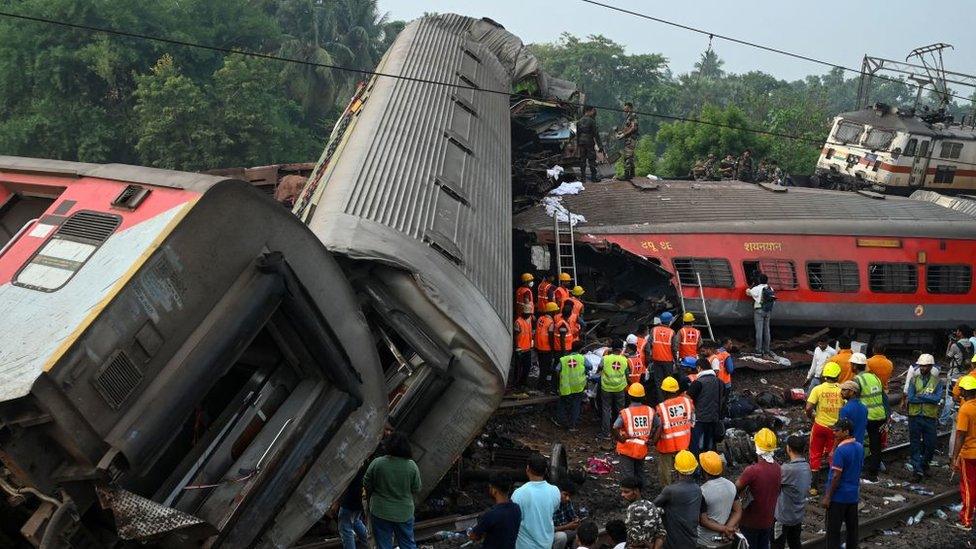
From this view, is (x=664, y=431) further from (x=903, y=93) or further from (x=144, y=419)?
(x=903, y=93)

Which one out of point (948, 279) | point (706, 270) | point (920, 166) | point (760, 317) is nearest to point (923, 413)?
point (760, 317)

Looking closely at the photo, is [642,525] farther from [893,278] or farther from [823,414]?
[893,278]

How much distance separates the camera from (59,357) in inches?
187

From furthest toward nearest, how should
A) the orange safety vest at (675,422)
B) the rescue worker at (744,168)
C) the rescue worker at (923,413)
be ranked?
1. the rescue worker at (744,168)
2. the rescue worker at (923,413)
3. the orange safety vest at (675,422)

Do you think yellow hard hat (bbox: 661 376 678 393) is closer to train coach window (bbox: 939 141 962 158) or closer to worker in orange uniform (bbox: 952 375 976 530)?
worker in orange uniform (bbox: 952 375 976 530)

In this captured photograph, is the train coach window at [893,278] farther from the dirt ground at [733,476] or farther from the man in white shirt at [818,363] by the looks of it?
the man in white shirt at [818,363]

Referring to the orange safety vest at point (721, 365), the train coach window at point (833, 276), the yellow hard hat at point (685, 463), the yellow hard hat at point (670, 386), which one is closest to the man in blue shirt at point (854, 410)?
the yellow hard hat at point (670, 386)

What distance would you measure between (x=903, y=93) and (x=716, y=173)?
9223 centimetres

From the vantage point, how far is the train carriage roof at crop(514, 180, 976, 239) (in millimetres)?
15305

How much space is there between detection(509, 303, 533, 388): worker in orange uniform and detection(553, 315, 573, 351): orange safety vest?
0.99ft

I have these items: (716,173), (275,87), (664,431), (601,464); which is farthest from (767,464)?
(275,87)

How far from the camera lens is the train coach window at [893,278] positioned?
1590 centimetres

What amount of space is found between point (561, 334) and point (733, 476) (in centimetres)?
286

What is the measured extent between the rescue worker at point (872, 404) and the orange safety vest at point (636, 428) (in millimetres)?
2258
